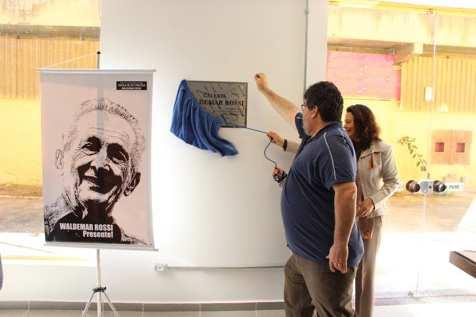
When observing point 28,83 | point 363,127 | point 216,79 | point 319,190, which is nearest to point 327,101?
point 319,190

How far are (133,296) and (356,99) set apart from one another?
221 centimetres

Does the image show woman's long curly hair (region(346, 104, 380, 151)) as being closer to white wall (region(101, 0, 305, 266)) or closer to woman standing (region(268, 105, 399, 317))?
woman standing (region(268, 105, 399, 317))

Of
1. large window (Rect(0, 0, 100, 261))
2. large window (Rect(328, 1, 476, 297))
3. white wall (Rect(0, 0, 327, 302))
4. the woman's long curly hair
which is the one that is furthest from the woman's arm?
large window (Rect(0, 0, 100, 261))

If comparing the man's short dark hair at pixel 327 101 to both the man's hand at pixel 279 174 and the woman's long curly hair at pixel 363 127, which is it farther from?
the man's hand at pixel 279 174

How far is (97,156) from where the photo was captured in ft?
7.63

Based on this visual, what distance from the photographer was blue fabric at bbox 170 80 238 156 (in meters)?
2.62

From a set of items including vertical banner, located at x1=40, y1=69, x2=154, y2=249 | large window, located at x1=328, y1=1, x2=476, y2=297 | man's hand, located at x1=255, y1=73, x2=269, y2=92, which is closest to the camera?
vertical banner, located at x1=40, y1=69, x2=154, y2=249

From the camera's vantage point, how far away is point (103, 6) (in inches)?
104

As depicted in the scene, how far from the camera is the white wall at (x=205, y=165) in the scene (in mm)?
2654

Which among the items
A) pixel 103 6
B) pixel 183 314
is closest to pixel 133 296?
pixel 183 314

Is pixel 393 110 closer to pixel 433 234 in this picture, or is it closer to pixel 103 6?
pixel 433 234

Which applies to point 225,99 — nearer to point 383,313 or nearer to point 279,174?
point 279,174

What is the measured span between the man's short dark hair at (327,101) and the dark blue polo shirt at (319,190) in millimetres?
44

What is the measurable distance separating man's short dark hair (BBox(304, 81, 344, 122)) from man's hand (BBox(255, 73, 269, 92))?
75 cm
